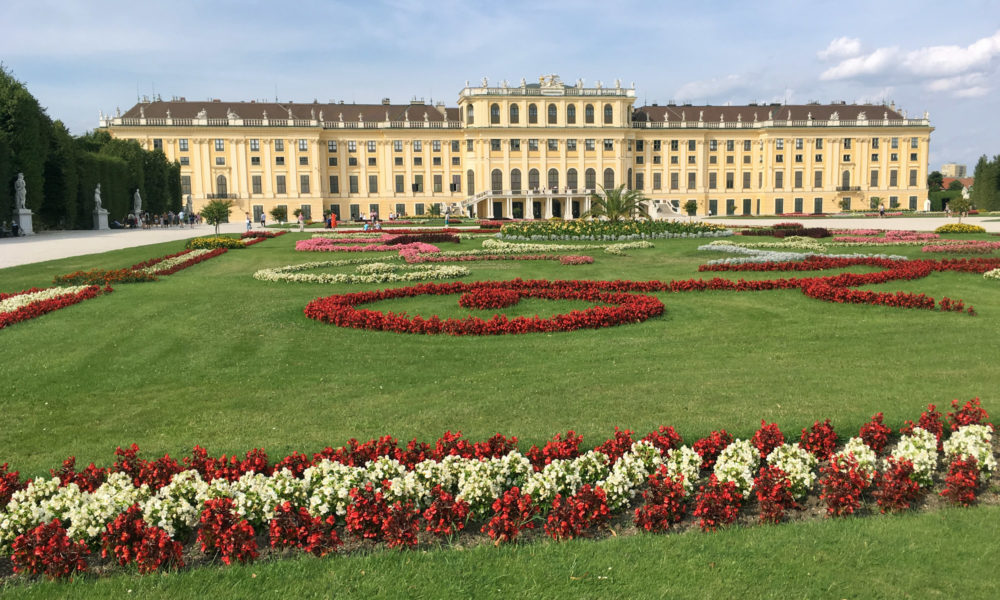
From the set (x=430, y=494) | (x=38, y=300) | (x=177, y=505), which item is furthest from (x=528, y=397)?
(x=38, y=300)

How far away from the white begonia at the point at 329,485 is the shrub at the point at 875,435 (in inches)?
140

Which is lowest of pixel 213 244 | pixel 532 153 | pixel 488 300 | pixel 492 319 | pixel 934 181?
pixel 492 319

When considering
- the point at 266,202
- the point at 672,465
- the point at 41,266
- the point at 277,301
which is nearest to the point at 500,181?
the point at 266,202

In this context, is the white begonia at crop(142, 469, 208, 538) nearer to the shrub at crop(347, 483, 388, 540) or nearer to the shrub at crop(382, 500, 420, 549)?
the shrub at crop(347, 483, 388, 540)

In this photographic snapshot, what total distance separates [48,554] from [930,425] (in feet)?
18.7

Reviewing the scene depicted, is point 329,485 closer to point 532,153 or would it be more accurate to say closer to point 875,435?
point 875,435

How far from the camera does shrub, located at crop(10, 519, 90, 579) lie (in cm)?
353

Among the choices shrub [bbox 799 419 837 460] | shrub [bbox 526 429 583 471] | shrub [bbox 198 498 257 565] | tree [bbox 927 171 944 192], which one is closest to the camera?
shrub [bbox 198 498 257 565]

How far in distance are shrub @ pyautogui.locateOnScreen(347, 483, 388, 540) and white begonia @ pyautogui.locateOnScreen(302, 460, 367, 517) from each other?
65 millimetres

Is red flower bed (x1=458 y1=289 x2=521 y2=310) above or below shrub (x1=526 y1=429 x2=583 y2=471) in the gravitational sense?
above

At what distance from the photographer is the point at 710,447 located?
4965mm

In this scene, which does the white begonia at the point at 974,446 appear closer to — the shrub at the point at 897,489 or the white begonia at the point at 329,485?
the shrub at the point at 897,489

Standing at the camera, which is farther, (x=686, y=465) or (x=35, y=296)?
(x=35, y=296)

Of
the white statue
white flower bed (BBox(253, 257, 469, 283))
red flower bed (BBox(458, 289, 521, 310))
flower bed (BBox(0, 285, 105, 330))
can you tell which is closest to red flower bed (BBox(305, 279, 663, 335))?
red flower bed (BBox(458, 289, 521, 310))
